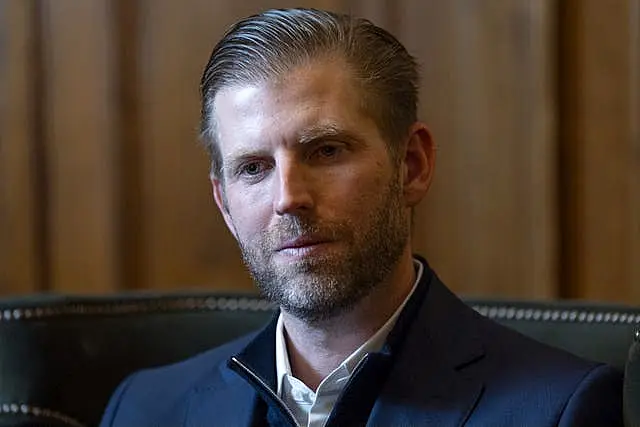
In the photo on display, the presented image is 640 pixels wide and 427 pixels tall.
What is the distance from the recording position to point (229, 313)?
151 cm

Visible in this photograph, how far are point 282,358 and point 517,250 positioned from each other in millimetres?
606

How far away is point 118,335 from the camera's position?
1.48 meters

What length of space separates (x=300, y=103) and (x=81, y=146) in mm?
753

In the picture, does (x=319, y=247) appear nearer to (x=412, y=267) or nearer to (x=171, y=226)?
(x=412, y=267)

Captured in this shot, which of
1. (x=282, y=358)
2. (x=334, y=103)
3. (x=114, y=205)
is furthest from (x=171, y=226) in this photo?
(x=334, y=103)

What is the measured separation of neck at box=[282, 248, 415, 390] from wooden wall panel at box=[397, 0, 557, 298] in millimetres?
500

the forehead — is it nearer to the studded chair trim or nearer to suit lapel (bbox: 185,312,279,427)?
suit lapel (bbox: 185,312,279,427)

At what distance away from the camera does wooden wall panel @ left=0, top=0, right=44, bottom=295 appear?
178 cm

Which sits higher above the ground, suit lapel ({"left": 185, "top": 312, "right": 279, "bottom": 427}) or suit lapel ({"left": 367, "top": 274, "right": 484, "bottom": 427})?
suit lapel ({"left": 367, "top": 274, "right": 484, "bottom": 427})

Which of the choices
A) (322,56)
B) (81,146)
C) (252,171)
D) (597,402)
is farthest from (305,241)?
(81,146)

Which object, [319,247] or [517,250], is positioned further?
[517,250]

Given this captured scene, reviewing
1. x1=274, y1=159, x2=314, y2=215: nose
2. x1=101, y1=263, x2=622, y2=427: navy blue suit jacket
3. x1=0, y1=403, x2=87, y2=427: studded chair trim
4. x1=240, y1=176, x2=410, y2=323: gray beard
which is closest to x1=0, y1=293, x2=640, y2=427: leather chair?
x1=0, y1=403, x2=87, y2=427: studded chair trim

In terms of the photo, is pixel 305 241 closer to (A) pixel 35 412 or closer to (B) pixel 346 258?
(B) pixel 346 258

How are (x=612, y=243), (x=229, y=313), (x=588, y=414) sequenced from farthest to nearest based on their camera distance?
1. (x=612, y=243)
2. (x=229, y=313)
3. (x=588, y=414)
